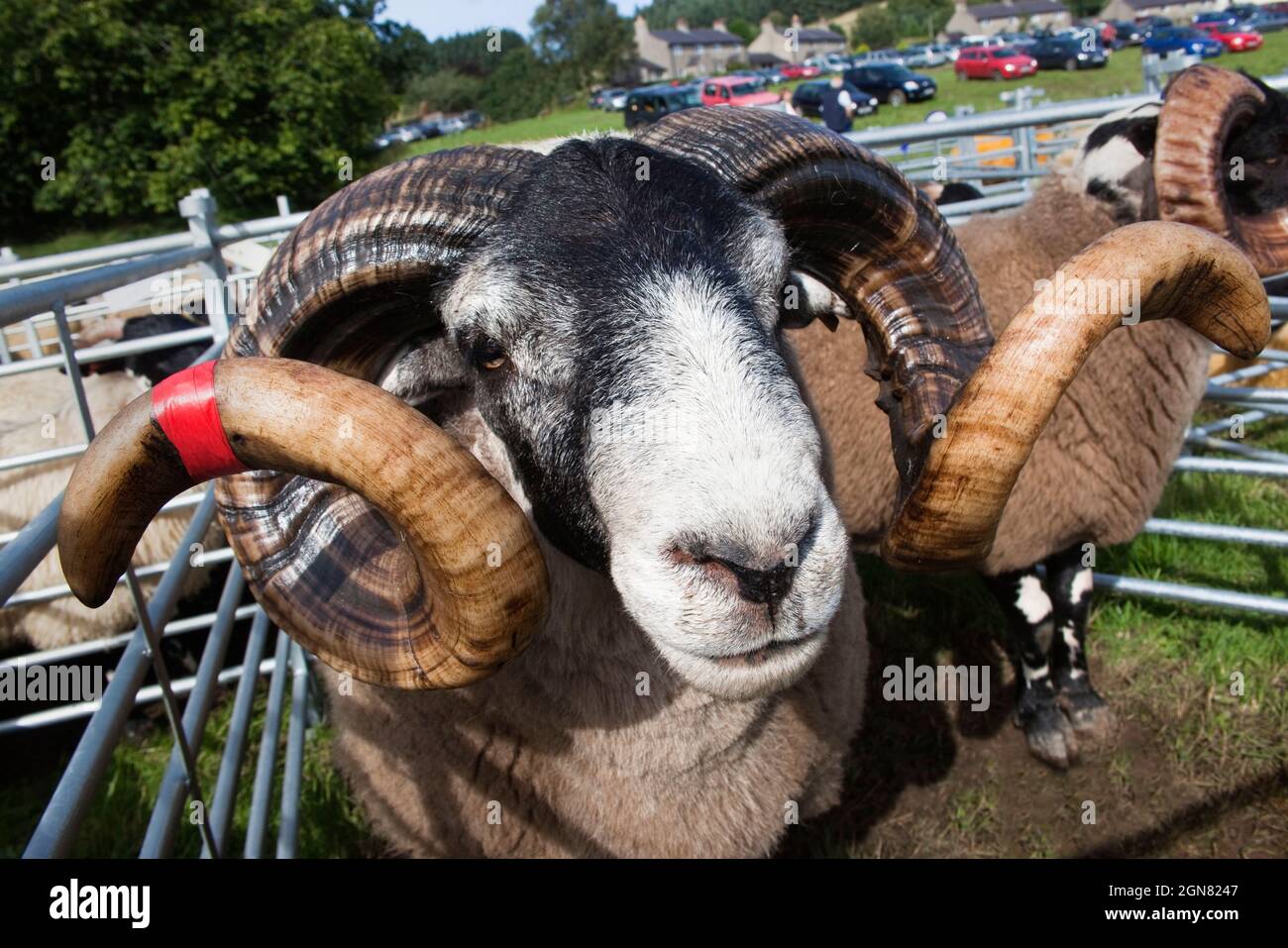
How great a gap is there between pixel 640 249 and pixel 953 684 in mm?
3368

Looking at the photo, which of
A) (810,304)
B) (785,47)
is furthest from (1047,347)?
(785,47)

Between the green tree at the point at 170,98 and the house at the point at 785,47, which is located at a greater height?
the house at the point at 785,47

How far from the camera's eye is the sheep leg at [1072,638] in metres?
4.03

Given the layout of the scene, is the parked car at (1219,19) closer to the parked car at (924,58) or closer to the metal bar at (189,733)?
the parked car at (924,58)

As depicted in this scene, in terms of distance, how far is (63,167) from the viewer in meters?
31.7

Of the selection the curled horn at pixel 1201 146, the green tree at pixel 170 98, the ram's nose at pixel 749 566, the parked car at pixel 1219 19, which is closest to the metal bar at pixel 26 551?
the ram's nose at pixel 749 566

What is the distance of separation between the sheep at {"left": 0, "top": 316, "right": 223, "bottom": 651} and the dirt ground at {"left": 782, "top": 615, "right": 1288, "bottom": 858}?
3806mm

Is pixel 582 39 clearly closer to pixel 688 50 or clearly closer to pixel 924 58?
pixel 924 58

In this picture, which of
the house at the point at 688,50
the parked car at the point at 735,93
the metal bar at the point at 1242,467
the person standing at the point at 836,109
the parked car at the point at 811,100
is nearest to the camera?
the metal bar at the point at 1242,467

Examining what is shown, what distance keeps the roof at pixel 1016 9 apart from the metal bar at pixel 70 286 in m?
104

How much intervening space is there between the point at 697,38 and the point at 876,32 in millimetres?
20075

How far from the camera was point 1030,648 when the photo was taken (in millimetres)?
4207

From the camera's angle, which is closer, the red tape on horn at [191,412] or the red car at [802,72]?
the red tape on horn at [191,412]
